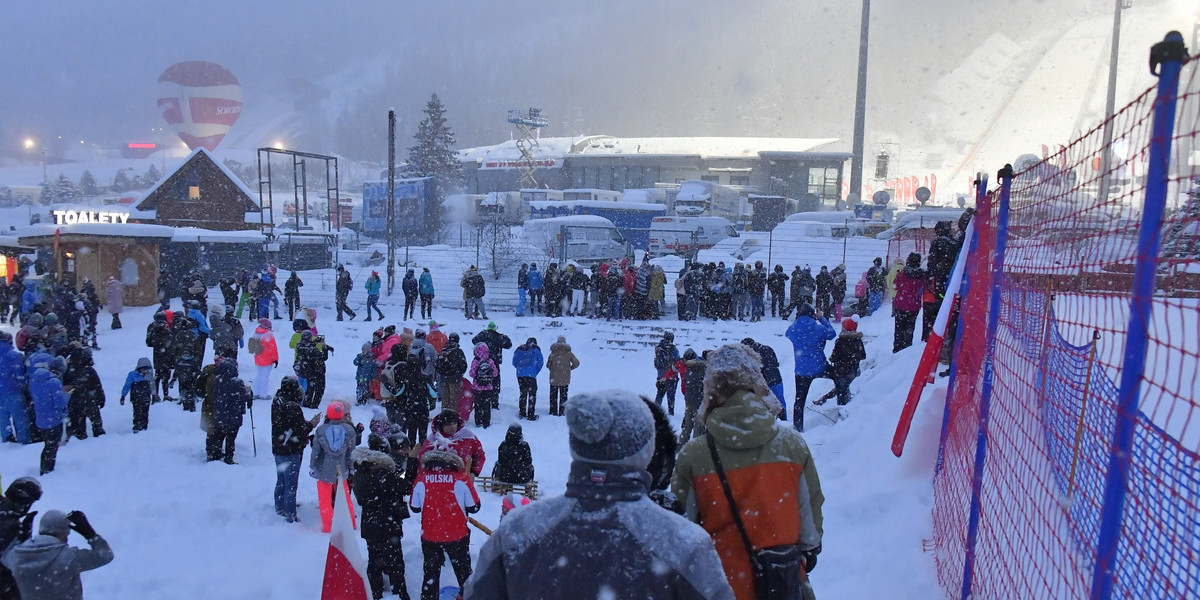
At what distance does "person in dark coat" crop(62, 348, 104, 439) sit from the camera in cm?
862

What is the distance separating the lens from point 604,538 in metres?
1.81

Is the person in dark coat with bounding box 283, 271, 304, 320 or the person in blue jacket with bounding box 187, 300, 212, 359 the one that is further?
the person in dark coat with bounding box 283, 271, 304, 320

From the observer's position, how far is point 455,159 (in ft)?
195

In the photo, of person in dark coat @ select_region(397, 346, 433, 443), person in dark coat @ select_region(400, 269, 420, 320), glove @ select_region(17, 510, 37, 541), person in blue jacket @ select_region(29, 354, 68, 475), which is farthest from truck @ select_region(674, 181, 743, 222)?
glove @ select_region(17, 510, 37, 541)

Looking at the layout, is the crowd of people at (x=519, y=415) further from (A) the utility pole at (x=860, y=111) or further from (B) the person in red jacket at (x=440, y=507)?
(A) the utility pole at (x=860, y=111)

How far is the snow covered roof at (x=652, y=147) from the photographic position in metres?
56.6

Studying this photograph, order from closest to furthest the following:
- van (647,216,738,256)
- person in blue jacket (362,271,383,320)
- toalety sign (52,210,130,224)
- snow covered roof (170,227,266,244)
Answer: person in blue jacket (362,271,383,320), snow covered roof (170,227,266,244), van (647,216,738,256), toalety sign (52,210,130,224)

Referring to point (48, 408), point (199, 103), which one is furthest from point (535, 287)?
point (199, 103)

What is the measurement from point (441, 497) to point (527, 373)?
6.22 m

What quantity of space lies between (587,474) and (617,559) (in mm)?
219

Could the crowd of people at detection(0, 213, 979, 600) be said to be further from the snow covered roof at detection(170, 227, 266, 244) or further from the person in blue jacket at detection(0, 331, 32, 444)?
the snow covered roof at detection(170, 227, 266, 244)

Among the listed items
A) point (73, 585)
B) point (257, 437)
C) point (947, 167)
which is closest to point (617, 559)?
point (73, 585)

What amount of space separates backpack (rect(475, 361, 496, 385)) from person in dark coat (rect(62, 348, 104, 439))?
4.62 meters

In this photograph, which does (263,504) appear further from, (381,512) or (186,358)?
(186,358)
